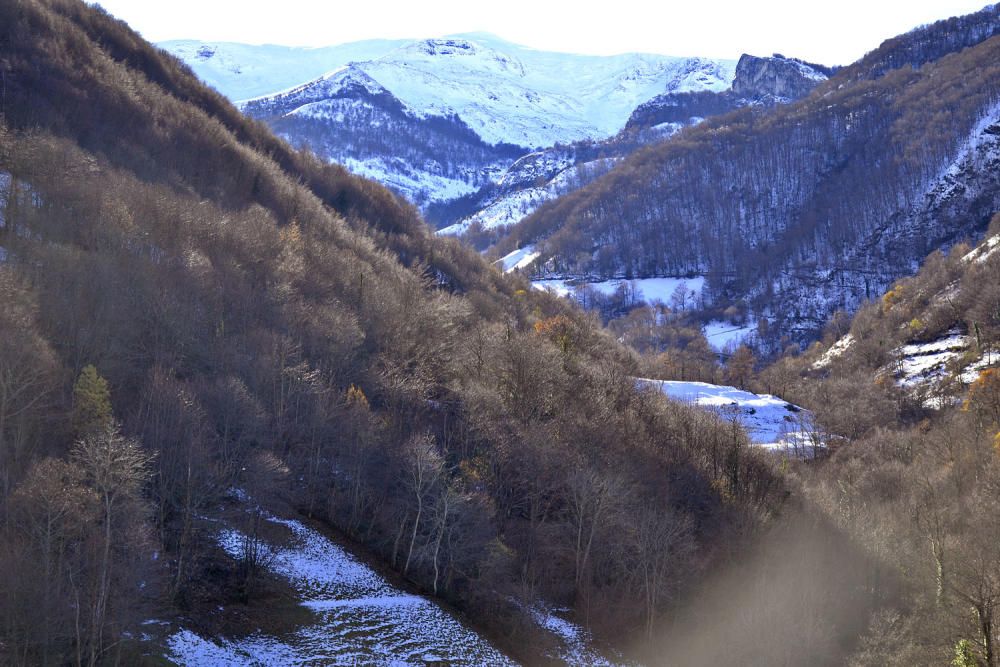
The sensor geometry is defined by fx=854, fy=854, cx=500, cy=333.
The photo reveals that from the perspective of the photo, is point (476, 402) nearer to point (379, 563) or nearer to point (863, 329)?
point (379, 563)

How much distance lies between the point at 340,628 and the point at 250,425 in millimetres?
12065

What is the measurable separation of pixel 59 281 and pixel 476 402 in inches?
1182

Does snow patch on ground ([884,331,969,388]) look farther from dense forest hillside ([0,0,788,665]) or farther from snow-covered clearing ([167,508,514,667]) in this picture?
snow-covered clearing ([167,508,514,667])

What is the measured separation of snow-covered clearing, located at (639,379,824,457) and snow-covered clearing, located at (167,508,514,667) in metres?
64.6

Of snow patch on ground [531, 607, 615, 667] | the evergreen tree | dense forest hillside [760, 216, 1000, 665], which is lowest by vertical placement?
snow patch on ground [531, 607, 615, 667]

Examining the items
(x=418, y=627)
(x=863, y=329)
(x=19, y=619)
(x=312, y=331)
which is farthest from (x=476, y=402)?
(x=863, y=329)

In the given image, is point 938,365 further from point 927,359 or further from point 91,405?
point 91,405

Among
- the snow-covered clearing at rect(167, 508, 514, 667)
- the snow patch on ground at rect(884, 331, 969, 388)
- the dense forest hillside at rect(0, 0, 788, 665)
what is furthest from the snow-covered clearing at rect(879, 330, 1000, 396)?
the snow-covered clearing at rect(167, 508, 514, 667)

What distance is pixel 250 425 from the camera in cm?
4700

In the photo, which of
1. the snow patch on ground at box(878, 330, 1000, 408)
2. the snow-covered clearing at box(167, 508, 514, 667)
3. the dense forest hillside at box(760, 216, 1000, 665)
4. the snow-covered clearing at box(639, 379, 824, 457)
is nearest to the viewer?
the snow-covered clearing at box(167, 508, 514, 667)

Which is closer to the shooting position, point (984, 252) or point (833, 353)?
point (984, 252)

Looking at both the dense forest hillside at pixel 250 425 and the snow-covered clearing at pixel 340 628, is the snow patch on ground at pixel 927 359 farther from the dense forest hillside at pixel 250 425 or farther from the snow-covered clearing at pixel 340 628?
the snow-covered clearing at pixel 340 628

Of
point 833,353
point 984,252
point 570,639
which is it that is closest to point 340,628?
point 570,639

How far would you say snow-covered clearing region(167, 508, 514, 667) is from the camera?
38.6 meters
